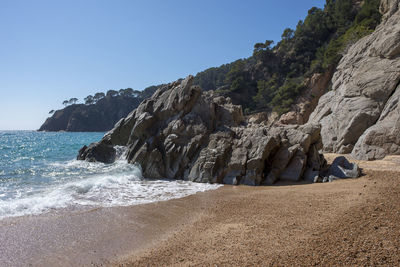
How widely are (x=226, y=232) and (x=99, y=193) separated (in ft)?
23.6

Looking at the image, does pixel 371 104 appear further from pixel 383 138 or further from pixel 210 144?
pixel 210 144

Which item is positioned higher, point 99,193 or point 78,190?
point 78,190

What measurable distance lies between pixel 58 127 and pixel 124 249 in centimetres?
15667

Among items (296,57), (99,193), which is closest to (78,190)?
(99,193)

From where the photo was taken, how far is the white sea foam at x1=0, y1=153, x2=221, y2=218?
8.98 meters

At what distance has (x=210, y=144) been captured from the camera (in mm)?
14766

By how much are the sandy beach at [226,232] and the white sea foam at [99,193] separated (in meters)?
0.93

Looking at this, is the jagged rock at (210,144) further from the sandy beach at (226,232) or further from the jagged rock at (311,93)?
the jagged rock at (311,93)

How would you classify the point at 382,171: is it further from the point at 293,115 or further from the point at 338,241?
the point at 293,115

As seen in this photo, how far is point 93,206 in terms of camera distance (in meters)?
9.05

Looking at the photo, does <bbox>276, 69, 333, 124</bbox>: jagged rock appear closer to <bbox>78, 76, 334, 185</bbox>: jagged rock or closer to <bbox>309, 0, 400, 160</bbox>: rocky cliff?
<bbox>309, 0, 400, 160</bbox>: rocky cliff

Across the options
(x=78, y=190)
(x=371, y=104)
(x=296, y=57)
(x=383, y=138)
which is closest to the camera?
(x=78, y=190)

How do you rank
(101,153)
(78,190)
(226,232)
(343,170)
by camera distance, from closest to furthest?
(226,232), (78,190), (343,170), (101,153)

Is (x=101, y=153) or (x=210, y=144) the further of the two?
(x=101, y=153)
